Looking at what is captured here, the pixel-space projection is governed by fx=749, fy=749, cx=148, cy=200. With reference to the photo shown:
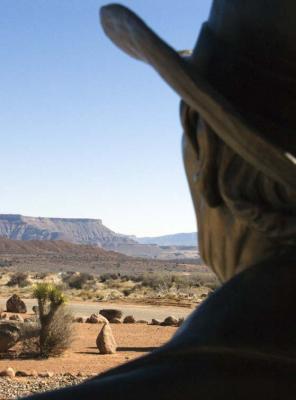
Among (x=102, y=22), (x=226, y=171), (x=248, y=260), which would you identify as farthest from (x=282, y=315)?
(x=102, y=22)

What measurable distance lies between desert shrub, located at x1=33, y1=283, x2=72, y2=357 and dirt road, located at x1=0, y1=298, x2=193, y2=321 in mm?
7092

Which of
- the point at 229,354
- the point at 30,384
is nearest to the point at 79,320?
the point at 30,384

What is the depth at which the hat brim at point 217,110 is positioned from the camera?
1.68 m

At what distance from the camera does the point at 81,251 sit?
5182 inches

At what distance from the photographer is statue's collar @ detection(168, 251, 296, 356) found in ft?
4.96

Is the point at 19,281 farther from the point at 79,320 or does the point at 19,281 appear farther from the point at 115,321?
the point at 79,320

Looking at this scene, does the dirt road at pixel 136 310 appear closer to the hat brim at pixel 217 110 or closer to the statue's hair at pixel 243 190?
the statue's hair at pixel 243 190

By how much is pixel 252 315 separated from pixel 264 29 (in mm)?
724

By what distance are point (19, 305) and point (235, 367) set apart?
90.2ft

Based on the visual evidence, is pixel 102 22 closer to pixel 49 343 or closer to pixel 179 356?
pixel 179 356

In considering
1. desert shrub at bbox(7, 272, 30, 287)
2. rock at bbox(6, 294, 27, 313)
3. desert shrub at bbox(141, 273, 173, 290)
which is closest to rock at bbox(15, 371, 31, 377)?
rock at bbox(6, 294, 27, 313)

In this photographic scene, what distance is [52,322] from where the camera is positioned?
18.8 m

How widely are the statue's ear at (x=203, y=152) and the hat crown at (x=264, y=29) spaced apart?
0.71ft

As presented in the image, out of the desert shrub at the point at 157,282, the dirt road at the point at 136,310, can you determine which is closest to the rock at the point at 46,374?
the dirt road at the point at 136,310
